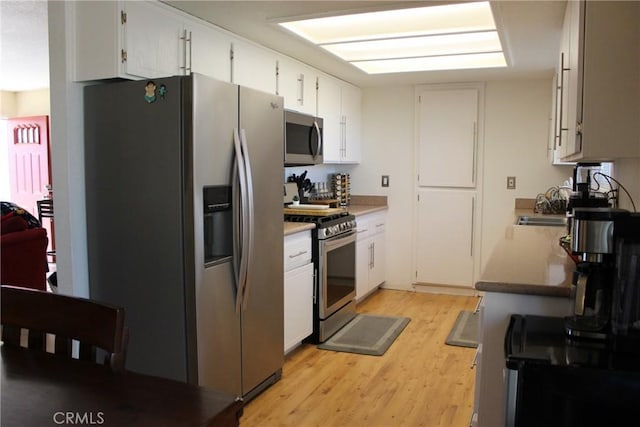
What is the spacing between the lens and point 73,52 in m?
2.55

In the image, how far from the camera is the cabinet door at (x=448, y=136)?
523 cm

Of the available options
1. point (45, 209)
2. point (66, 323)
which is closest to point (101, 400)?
point (66, 323)

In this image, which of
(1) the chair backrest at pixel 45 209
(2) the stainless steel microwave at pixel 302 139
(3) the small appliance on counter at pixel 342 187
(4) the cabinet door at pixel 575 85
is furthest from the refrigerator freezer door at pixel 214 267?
(1) the chair backrest at pixel 45 209

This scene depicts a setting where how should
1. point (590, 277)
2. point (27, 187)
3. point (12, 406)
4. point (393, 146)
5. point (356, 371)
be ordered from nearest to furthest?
point (12, 406), point (590, 277), point (356, 371), point (393, 146), point (27, 187)

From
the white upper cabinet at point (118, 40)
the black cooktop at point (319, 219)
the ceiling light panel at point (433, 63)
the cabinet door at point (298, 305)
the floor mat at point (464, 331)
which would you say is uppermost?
the ceiling light panel at point (433, 63)

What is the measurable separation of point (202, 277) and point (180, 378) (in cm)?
49

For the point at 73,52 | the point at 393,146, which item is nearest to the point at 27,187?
the point at 393,146

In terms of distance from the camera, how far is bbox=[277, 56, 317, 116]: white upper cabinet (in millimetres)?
3881

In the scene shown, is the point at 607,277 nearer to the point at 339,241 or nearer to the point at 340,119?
the point at 339,241

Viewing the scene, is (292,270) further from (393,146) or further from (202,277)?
(393,146)

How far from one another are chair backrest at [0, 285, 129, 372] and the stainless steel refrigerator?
98cm

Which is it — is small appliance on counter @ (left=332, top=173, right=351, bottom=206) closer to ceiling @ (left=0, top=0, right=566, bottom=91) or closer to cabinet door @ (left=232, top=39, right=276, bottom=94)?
ceiling @ (left=0, top=0, right=566, bottom=91)

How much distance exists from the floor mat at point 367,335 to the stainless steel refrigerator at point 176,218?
1187 mm

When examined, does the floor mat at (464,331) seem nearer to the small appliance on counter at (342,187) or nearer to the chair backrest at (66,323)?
the small appliance on counter at (342,187)
